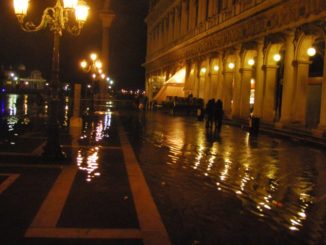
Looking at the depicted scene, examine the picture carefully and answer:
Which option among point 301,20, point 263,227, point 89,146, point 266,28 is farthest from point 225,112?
point 263,227

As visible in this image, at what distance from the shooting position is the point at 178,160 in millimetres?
12461

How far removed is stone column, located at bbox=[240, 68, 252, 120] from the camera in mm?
28547

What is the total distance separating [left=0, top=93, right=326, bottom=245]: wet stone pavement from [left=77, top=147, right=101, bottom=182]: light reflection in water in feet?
0.07

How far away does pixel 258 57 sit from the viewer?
26125 millimetres

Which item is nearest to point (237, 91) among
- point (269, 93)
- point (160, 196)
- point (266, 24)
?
point (269, 93)

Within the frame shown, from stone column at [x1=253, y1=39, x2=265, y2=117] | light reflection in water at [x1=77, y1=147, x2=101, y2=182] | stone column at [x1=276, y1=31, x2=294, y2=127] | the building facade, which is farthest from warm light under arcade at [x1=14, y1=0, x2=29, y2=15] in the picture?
stone column at [x1=253, y1=39, x2=265, y2=117]

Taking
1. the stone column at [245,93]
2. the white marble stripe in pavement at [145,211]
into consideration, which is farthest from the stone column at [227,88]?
the white marble stripe in pavement at [145,211]

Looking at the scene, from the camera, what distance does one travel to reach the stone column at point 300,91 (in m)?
21.5

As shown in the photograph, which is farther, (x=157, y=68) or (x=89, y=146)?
(x=157, y=68)

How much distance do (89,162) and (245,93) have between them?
18.3 meters

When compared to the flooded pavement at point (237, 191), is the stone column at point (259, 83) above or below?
above

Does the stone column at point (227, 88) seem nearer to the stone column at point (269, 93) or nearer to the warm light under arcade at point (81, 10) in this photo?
the stone column at point (269, 93)

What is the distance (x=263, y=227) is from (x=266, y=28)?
61.9ft

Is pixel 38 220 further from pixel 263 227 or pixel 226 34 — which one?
pixel 226 34
